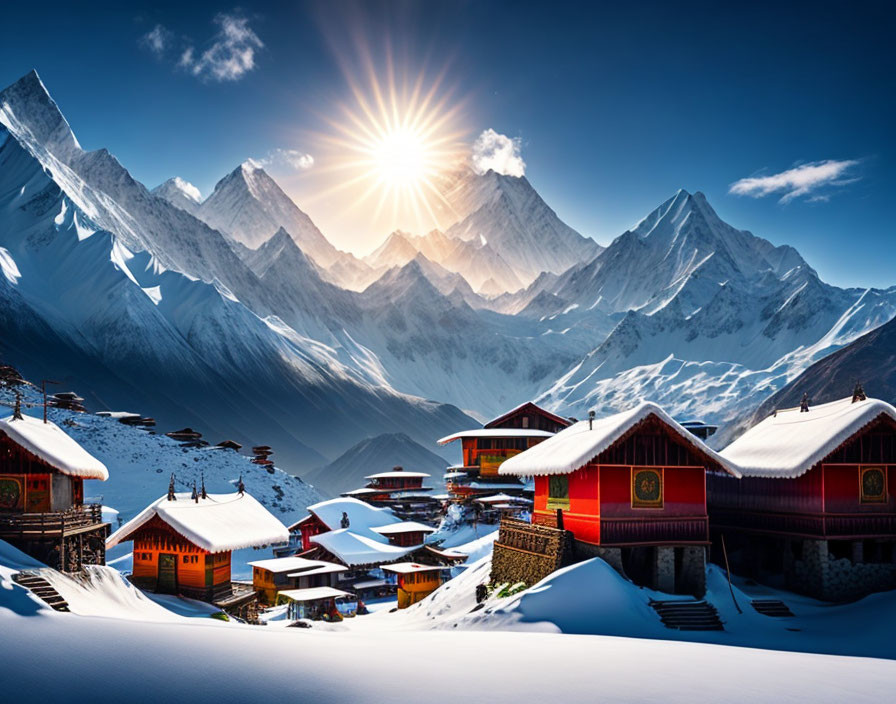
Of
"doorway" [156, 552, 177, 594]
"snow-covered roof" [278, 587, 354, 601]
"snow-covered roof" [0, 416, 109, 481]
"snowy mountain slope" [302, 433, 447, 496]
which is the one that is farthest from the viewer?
"snowy mountain slope" [302, 433, 447, 496]

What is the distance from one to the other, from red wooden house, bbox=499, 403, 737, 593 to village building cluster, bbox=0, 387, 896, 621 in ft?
0.16

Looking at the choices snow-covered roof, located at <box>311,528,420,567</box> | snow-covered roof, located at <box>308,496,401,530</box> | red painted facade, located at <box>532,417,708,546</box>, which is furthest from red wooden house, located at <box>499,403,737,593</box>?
snow-covered roof, located at <box>308,496,401,530</box>

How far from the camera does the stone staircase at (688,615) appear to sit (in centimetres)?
2369

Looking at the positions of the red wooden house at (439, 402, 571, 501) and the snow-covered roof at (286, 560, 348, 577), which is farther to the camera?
the red wooden house at (439, 402, 571, 501)

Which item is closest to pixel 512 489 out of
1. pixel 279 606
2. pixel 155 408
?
pixel 279 606

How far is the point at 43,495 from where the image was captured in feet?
100

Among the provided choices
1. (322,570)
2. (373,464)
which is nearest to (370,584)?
(322,570)

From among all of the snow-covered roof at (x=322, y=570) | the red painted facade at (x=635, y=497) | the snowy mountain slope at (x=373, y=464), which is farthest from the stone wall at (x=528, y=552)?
the snowy mountain slope at (x=373, y=464)

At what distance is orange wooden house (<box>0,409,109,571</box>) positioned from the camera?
28453mm

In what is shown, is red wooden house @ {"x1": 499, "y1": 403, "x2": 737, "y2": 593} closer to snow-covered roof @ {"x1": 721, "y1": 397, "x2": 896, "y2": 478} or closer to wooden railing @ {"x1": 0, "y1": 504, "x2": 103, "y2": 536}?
snow-covered roof @ {"x1": 721, "y1": 397, "x2": 896, "y2": 478}

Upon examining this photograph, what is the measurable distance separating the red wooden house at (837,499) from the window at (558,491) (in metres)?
8.43

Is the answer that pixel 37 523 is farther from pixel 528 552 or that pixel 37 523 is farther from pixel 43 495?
pixel 528 552

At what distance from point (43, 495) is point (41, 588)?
30.3 feet

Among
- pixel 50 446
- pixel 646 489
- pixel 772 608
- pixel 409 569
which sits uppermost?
pixel 50 446
